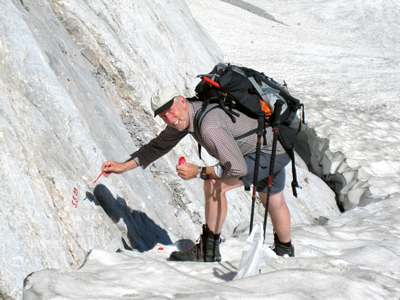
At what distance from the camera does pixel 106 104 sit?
20.9ft

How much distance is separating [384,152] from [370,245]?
5773 mm

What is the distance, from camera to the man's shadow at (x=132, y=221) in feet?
15.1

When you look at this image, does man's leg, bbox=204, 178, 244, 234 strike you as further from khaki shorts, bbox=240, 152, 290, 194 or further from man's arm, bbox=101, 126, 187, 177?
man's arm, bbox=101, 126, 187, 177

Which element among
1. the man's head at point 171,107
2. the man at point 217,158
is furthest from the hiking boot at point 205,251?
the man's head at point 171,107

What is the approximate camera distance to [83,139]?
478cm

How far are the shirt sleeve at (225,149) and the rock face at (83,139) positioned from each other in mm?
1559

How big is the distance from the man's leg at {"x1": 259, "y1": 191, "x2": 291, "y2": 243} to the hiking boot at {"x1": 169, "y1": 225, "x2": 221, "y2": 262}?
0.69 metres

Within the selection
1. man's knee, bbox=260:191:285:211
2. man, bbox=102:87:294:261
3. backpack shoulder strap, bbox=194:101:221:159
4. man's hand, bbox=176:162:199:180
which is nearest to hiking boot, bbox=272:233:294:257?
man, bbox=102:87:294:261

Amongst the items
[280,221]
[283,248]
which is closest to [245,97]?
[280,221]

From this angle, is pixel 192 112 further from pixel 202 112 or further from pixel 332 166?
pixel 332 166

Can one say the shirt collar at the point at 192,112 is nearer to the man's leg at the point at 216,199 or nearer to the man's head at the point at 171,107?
the man's head at the point at 171,107

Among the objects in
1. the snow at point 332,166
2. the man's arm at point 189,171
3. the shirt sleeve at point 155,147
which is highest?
the shirt sleeve at point 155,147

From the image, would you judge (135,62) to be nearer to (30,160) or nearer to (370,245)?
(30,160)

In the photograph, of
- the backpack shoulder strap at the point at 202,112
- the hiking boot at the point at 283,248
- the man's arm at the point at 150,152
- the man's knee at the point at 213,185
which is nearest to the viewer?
the backpack shoulder strap at the point at 202,112
